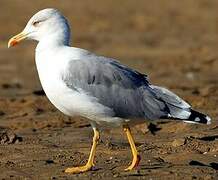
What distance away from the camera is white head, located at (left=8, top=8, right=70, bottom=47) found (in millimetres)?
9062

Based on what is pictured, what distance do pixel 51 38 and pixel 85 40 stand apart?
557 inches

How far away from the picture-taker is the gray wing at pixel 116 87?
8711 mm

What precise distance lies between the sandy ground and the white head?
4.05ft

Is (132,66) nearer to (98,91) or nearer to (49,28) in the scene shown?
(49,28)

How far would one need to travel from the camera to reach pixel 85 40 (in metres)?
23.2

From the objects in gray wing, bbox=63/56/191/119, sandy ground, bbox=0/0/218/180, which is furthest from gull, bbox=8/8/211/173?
sandy ground, bbox=0/0/218/180

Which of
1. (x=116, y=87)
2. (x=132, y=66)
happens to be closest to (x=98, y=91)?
(x=116, y=87)

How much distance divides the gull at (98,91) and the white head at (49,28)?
13 millimetres

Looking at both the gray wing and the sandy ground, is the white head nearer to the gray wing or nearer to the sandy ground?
the gray wing

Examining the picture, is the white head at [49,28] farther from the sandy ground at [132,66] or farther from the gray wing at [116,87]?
the sandy ground at [132,66]

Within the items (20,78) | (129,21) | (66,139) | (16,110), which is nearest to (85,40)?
(129,21)

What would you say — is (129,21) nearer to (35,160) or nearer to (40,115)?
(40,115)

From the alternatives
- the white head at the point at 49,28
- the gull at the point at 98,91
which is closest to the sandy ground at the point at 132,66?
the gull at the point at 98,91

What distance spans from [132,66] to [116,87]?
32.9 ft
